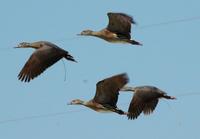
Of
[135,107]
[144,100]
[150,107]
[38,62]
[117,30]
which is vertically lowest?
[150,107]

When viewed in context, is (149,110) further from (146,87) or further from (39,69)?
(39,69)

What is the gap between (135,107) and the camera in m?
72.6

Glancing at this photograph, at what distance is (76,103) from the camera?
7306 cm

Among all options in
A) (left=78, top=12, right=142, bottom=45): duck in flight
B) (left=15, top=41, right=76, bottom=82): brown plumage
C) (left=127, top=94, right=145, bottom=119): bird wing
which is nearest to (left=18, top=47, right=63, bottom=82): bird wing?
(left=15, top=41, right=76, bottom=82): brown plumage

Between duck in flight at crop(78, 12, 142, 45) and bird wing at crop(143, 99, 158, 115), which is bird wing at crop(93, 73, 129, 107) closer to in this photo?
bird wing at crop(143, 99, 158, 115)

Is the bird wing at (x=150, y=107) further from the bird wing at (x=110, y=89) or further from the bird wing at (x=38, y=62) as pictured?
Result: the bird wing at (x=38, y=62)

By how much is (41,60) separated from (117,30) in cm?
431

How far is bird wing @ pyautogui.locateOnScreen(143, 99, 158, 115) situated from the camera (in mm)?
73312

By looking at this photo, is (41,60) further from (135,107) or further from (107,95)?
(135,107)

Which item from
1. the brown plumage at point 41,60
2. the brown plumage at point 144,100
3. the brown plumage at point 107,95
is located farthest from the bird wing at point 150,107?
the brown plumage at point 41,60

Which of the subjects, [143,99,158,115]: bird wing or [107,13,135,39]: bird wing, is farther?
[143,99,158,115]: bird wing

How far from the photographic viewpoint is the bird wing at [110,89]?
6938 cm

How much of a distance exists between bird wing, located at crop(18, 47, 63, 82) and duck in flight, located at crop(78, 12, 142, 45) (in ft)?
9.66

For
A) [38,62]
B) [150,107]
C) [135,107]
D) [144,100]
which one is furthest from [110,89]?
[150,107]
